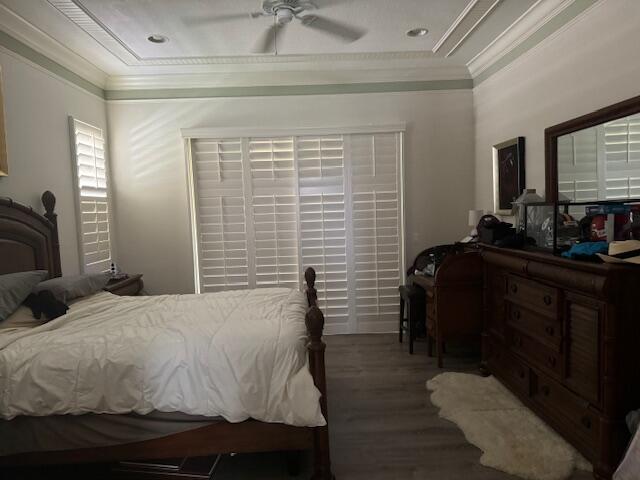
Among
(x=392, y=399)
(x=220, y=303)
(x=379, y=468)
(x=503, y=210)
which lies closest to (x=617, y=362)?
(x=379, y=468)

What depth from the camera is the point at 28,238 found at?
9.71 ft

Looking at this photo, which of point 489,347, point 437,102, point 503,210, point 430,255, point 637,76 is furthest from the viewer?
point 437,102

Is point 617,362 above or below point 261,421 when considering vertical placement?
above

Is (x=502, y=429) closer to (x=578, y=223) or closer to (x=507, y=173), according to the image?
(x=578, y=223)

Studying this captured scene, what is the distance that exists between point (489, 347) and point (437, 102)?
8.62 feet

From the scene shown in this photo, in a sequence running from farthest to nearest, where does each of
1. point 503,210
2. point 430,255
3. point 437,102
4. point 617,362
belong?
point 437,102, point 430,255, point 503,210, point 617,362

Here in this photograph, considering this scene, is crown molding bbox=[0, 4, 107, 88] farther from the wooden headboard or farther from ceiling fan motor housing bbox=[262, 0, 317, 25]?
ceiling fan motor housing bbox=[262, 0, 317, 25]

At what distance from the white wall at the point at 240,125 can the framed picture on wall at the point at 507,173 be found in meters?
0.55

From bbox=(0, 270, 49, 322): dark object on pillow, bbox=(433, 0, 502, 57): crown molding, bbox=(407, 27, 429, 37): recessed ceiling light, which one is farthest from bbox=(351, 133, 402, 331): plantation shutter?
bbox=(0, 270, 49, 322): dark object on pillow

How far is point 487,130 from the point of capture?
405cm

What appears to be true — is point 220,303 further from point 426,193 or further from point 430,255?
point 426,193

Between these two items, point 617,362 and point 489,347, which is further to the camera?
point 489,347

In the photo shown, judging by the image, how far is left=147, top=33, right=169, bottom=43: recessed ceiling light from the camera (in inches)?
131

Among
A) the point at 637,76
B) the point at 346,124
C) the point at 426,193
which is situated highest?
the point at 346,124
